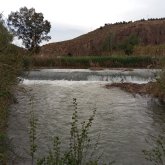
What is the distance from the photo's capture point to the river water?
10.8 metres

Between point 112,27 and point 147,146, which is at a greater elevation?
point 112,27

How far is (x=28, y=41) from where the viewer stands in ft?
171

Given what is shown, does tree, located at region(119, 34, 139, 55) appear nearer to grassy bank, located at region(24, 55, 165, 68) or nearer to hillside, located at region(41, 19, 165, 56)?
grassy bank, located at region(24, 55, 165, 68)

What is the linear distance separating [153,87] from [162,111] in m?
3.85

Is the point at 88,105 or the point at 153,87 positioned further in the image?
the point at 153,87

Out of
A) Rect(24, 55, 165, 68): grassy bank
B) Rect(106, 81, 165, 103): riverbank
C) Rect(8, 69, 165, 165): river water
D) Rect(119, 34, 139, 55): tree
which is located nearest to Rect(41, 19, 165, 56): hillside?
Rect(119, 34, 139, 55): tree

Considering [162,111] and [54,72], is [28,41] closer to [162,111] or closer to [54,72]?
[54,72]

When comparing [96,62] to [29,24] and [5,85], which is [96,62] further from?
[5,85]

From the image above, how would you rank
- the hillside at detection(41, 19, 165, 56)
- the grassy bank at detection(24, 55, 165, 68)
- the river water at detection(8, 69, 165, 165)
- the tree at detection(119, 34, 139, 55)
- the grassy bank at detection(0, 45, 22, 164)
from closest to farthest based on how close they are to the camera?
the grassy bank at detection(0, 45, 22, 164) < the river water at detection(8, 69, 165, 165) < the grassy bank at detection(24, 55, 165, 68) < the tree at detection(119, 34, 139, 55) < the hillside at detection(41, 19, 165, 56)

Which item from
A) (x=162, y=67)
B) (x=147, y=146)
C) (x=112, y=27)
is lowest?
(x=147, y=146)

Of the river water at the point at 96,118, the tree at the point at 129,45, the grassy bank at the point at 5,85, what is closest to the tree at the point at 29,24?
the tree at the point at 129,45

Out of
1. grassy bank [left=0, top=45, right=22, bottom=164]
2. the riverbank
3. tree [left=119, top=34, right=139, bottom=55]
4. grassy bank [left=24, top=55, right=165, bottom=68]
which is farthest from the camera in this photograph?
tree [left=119, top=34, right=139, bottom=55]

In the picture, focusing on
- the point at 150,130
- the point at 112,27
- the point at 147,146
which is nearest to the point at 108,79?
the point at 150,130

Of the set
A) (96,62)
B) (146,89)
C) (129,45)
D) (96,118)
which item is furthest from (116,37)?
(96,118)
